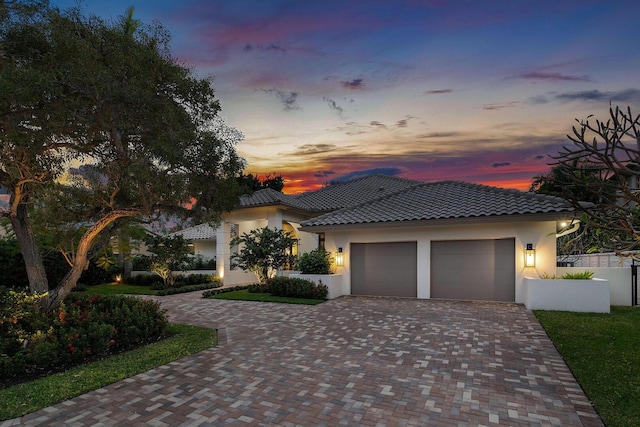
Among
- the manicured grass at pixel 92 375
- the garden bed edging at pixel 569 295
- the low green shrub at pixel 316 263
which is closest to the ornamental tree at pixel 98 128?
the manicured grass at pixel 92 375

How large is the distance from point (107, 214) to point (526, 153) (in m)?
14.3

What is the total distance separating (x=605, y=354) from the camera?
5.83m

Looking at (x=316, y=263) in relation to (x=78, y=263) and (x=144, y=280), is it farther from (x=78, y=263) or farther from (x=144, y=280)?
(x=144, y=280)

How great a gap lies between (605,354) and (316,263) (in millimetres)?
9026

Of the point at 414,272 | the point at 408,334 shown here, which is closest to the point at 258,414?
the point at 408,334

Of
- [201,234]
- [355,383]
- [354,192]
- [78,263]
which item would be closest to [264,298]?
[78,263]

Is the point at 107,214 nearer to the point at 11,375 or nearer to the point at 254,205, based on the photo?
the point at 11,375

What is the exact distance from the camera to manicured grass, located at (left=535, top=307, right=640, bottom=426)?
397 cm

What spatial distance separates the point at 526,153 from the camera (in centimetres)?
1317

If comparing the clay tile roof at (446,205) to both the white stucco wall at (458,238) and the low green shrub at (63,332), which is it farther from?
the low green shrub at (63,332)

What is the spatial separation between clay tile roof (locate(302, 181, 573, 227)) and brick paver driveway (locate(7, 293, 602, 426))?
4.20 meters

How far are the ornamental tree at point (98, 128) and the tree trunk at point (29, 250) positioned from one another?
20mm

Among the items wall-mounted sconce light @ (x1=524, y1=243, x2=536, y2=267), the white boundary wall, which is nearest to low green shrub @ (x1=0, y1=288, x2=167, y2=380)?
wall-mounted sconce light @ (x1=524, y1=243, x2=536, y2=267)

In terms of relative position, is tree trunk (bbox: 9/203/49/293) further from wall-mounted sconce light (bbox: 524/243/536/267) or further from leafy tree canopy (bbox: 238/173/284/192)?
leafy tree canopy (bbox: 238/173/284/192)
